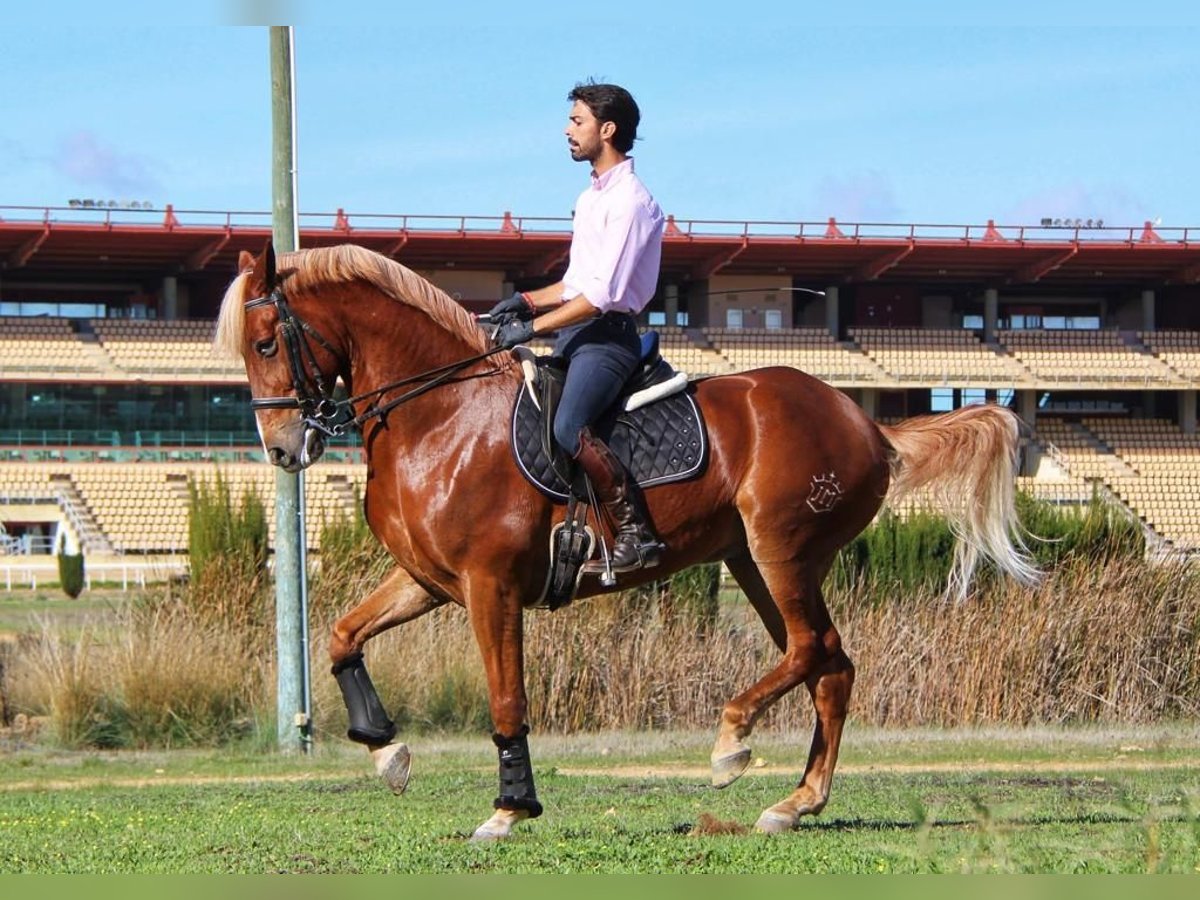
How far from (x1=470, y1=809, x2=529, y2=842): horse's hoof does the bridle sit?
1.84m

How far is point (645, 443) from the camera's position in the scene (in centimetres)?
718

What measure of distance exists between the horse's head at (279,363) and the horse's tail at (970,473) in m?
2.96

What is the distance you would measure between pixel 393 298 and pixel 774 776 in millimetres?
5422

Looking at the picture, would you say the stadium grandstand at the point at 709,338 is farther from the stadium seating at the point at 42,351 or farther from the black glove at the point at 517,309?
the black glove at the point at 517,309

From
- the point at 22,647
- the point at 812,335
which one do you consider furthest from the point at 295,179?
the point at 812,335

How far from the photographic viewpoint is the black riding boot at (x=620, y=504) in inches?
271

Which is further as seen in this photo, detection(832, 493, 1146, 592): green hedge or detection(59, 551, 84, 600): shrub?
detection(59, 551, 84, 600): shrub

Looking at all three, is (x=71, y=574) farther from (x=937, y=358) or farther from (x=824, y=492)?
(x=937, y=358)

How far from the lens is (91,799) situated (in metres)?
10.1

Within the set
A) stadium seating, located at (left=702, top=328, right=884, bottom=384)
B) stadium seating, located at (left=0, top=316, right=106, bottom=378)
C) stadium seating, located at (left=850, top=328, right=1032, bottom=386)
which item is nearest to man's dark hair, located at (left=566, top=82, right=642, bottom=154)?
stadium seating, located at (left=0, top=316, right=106, bottom=378)

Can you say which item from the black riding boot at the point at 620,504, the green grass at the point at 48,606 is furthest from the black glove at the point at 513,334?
the green grass at the point at 48,606

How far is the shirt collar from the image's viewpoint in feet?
23.1

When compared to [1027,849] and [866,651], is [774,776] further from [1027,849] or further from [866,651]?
[1027,849]

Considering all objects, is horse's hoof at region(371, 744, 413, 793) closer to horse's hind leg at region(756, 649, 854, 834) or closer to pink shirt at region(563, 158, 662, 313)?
horse's hind leg at region(756, 649, 854, 834)
